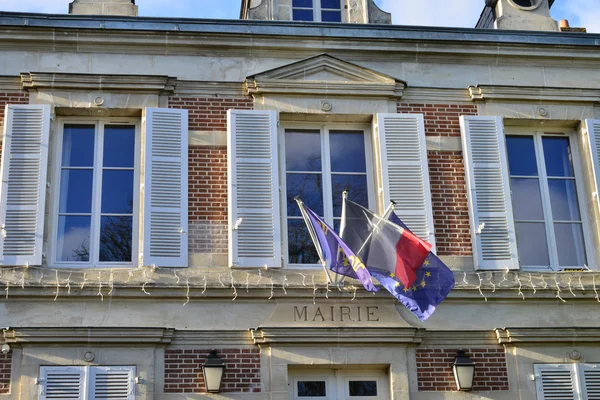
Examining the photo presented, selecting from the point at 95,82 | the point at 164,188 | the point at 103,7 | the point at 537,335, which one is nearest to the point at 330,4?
the point at 103,7

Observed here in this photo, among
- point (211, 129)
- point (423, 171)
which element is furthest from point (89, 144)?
point (423, 171)

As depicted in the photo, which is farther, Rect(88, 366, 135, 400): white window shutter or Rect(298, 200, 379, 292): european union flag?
Rect(298, 200, 379, 292): european union flag

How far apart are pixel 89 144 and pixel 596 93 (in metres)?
5.74

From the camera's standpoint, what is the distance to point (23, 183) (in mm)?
10188

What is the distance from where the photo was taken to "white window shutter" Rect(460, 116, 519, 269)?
10.5 m

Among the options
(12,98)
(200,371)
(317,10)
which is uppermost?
(317,10)

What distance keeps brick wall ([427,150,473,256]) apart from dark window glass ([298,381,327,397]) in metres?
1.92

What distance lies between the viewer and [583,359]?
33.3ft

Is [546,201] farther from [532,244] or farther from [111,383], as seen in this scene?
[111,383]

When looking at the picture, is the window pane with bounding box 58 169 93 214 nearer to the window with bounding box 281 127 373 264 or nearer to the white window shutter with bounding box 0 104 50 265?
the white window shutter with bounding box 0 104 50 265

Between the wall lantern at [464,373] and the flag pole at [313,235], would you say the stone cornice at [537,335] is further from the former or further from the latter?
the flag pole at [313,235]

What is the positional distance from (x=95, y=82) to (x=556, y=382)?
5737 millimetres

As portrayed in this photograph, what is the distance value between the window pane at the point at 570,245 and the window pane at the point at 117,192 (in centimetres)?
467

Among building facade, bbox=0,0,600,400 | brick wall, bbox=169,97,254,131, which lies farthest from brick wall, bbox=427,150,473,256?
brick wall, bbox=169,97,254,131
